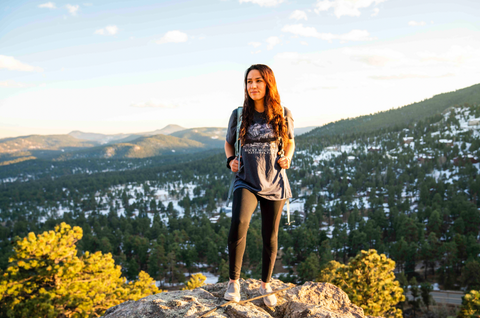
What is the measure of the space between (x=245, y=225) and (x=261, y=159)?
101 cm

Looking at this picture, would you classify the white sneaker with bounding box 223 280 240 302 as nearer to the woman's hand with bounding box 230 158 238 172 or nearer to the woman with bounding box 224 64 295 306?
the woman with bounding box 224 64 295 306

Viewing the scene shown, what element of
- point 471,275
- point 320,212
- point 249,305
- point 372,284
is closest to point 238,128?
point 249,305

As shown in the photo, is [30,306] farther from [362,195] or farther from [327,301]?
[362,195]

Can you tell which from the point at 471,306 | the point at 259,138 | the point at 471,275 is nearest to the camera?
the point at 259,138

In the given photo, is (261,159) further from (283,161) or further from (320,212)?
(320,212)

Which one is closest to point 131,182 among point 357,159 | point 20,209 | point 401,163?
point 20,209

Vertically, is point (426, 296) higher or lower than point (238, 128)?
lower

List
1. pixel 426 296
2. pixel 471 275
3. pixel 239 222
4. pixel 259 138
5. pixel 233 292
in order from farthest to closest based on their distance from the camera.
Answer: pixel 471 275, pixel 426 296, pixel 233 292, pixel 259 138, pixel 239 222

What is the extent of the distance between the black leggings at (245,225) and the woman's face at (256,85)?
4.74ft

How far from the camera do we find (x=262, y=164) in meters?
4.42

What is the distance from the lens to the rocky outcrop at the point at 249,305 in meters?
4.18

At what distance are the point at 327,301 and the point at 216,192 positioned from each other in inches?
5510

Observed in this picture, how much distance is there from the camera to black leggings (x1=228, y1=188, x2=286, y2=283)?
4203 mm

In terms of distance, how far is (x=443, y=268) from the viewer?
176 feet
